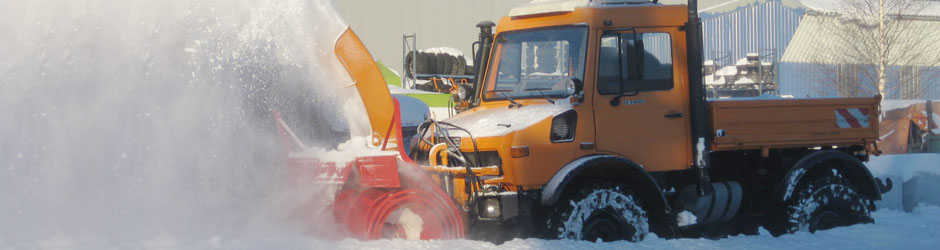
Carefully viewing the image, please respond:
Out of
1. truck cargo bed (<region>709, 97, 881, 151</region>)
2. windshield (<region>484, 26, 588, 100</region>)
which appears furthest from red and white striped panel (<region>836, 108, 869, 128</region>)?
windshield (<region>484, 26, 588, 100</region>)

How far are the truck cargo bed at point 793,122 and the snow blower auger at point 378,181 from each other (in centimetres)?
258

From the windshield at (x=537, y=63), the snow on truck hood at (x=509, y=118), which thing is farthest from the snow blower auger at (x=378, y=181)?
the windshield at (x=537, y=63)

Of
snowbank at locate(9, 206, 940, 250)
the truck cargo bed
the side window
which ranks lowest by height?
snowbank at locate(9, 206, 940, 250)

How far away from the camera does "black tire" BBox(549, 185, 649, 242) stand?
24.8 ft

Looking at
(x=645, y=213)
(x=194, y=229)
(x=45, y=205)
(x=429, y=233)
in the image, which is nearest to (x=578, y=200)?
(x=645, y=213)

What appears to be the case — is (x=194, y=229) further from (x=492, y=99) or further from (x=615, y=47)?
(x=615, y=47)

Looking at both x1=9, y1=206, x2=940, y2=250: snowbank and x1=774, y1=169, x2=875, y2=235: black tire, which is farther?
x1=774, y1=169, x2=875, y2=235: black tire

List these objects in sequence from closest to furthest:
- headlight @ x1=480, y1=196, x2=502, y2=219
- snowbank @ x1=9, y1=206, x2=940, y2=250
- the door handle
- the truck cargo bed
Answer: snowbank @ x1=9, y1=206, x2=940, y2=250 → headlight @ x1=480, y1=196, x2=502, y2=219 → the door handle → the truck cargo bed

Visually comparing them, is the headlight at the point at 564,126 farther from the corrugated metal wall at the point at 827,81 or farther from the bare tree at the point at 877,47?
the corrugated metal wall at the point at 827,81

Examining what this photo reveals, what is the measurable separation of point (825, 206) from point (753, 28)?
35.0m

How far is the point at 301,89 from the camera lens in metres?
7.79

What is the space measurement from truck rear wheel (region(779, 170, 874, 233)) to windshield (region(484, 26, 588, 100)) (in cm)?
263

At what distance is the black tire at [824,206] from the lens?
902 cm

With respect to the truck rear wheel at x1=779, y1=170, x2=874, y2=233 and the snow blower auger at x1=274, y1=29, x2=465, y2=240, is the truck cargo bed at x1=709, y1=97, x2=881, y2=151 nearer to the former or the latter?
the truck rear wheel at x1=779, y1=170, x2=874, y2=233
